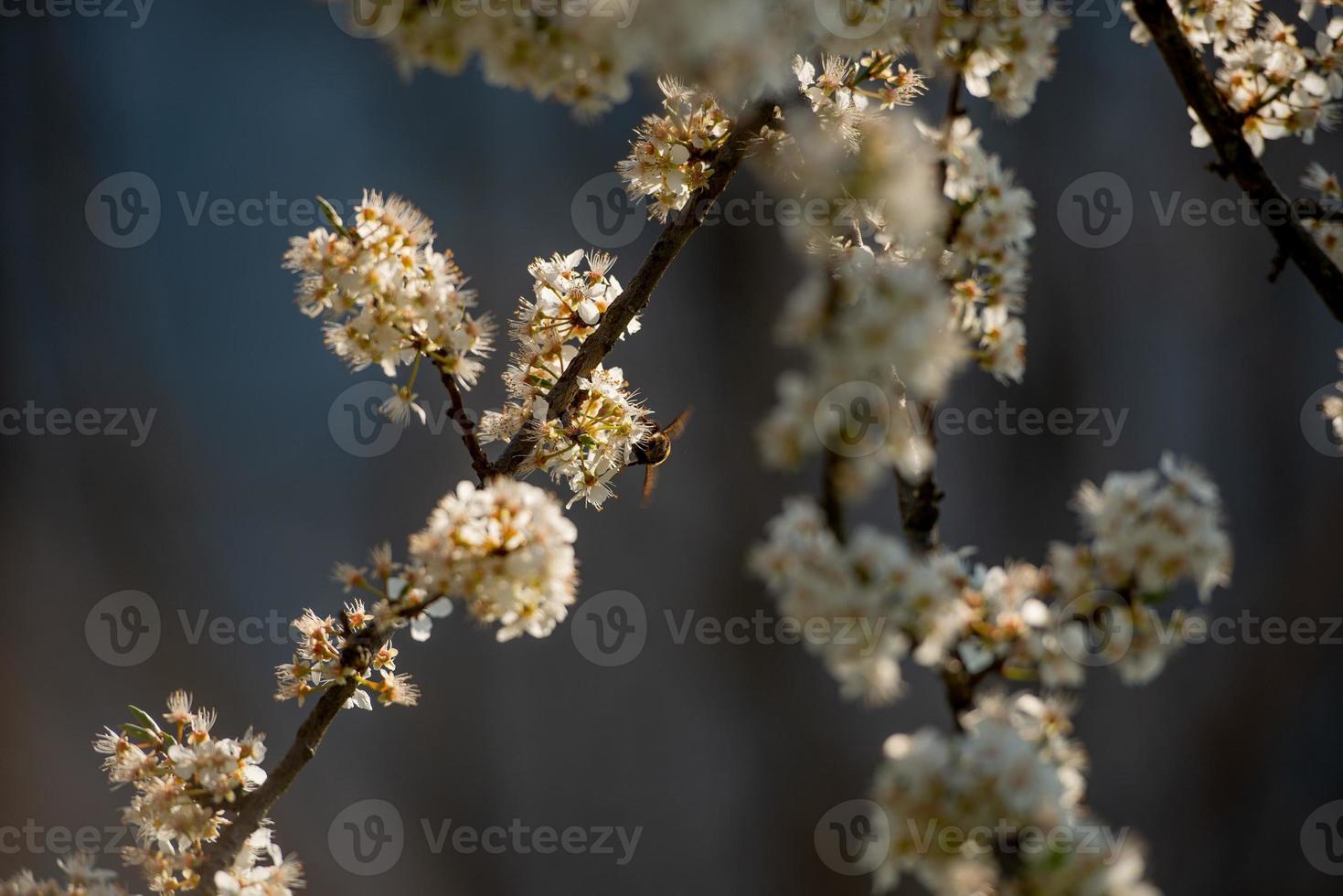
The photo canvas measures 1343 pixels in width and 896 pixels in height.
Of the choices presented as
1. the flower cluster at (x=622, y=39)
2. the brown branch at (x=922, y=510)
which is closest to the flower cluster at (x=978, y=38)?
the flower cluster at (x=622, y=39)

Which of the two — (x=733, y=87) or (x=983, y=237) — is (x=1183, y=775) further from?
(x=733, y=87)

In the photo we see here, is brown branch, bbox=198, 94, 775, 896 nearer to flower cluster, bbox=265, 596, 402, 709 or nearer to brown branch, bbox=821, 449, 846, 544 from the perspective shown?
flower cluster, bbox=265, 596, 402, 709

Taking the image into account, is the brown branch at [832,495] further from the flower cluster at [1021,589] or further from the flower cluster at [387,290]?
the flower cluster at [387,290]

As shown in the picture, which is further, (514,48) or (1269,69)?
(1269,69)

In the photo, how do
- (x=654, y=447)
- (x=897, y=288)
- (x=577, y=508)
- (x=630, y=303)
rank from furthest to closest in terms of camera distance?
1. (x=577, y=508)
2. (x=654, y=447)
3. (x=630, y=303)
4. (x=897, y=288)

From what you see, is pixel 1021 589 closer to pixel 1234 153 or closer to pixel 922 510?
pixel 922 510

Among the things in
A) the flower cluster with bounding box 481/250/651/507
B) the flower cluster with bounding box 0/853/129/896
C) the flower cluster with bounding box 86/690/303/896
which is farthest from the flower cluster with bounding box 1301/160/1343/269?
the flower cluster with bounding box 0/853/129/896

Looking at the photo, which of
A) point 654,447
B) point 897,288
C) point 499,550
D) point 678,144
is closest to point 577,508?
point 654,447
